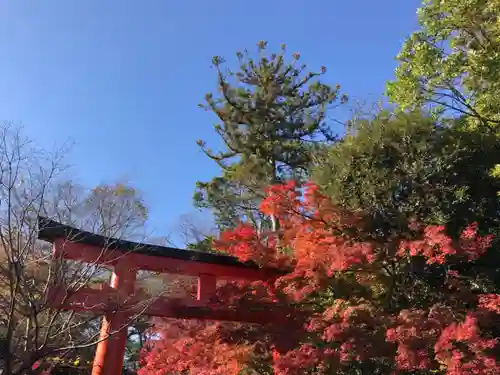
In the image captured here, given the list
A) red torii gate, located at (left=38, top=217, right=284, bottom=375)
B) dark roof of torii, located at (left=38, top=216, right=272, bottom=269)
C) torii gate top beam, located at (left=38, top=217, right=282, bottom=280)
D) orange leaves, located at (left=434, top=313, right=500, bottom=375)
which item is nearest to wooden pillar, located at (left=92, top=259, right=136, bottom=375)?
red torii gate, located at (left=38, top=217, right=284, bottom=375)

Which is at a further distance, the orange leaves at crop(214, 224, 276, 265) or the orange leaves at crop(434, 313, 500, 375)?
the orange leaves at crop(214, 224, 276, 265)

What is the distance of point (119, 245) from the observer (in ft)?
26.8

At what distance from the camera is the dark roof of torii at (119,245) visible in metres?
6.91

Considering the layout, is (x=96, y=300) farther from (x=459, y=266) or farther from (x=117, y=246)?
(x=459, y=266)

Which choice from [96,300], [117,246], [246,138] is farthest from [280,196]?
[246,138]

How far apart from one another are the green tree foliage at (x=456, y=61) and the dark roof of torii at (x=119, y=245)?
4.66 meters

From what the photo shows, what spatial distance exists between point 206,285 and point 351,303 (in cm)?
287

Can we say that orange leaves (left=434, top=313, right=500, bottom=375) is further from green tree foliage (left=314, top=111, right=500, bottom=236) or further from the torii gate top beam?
the torii gate top beam

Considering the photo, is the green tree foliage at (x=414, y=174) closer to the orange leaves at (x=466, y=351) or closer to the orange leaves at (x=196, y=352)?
the orange leaves at (x=466, y=351)

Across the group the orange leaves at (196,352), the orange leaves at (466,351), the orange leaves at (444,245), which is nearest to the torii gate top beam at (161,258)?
the orange leaves at (196,352)

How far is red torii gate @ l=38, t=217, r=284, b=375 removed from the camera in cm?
725

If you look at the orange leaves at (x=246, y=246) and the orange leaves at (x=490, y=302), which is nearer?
the orange leaves at (x=490, y=302)

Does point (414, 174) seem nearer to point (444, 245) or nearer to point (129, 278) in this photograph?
point (444, 245)

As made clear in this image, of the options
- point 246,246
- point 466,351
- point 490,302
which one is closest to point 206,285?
point 246,246
